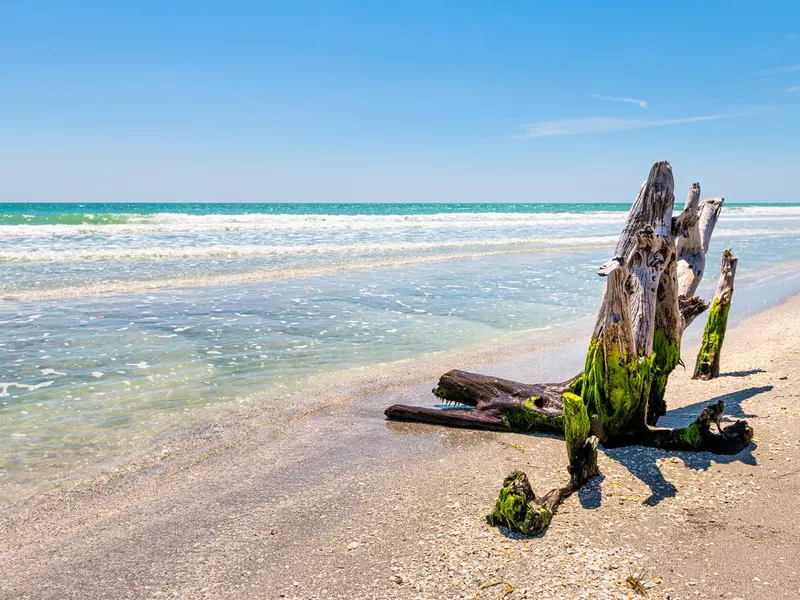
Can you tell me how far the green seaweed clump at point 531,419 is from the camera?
5.48 m

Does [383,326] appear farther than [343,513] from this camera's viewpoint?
Yes

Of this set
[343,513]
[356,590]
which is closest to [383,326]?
[343,513]

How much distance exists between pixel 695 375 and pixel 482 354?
110 inches

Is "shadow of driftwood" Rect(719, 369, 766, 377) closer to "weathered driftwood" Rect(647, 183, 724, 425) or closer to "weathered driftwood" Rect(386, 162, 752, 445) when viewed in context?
"weathered driftwood" Rect(647, 183, 724, 425)

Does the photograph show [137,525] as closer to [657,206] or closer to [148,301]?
[657,206]

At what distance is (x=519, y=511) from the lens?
12.1 feet

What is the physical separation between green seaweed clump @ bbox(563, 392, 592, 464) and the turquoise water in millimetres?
3534

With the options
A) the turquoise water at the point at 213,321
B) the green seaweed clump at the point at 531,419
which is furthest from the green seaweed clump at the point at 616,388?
the turquoise water at the point at 213,321

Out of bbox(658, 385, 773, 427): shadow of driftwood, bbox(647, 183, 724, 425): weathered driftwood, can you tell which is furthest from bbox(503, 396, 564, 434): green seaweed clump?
bbox(658, 385, 773, 427): shadow of driftwood

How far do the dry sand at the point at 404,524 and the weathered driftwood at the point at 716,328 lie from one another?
142 centimetres

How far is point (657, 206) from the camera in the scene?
4.78 m

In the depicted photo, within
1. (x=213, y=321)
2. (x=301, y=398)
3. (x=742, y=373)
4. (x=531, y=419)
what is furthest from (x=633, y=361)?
(x=213, y=321)

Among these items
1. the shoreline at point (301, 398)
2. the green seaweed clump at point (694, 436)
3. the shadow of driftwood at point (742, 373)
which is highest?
the green seaweed clump at point (694, 436)

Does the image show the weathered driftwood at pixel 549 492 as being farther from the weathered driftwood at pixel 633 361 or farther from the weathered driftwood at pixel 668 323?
the weathered driftwood at pixel 668 323
